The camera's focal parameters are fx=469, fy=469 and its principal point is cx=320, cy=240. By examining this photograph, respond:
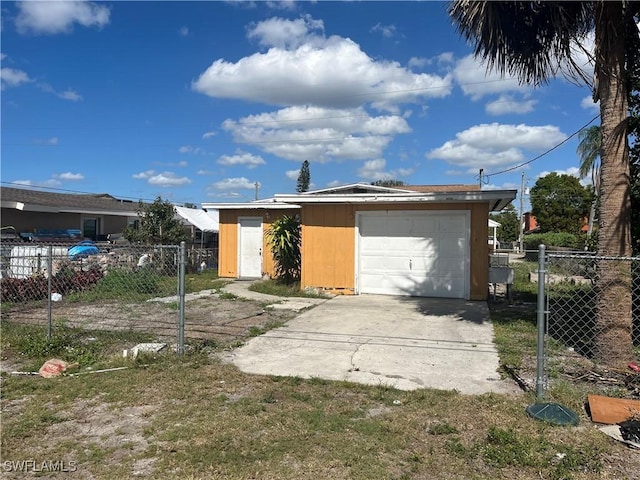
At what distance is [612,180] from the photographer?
19.7 feet

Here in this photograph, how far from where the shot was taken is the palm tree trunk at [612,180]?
5.72 m

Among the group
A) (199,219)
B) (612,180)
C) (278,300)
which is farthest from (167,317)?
(199,219)

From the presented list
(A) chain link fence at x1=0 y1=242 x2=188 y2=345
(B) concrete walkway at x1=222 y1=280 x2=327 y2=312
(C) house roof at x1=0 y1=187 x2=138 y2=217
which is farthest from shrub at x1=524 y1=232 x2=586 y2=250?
(A) chain link fence at x1=0 y1=242 x2=188 y2=345

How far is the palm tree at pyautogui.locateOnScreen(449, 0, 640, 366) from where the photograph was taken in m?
5.70

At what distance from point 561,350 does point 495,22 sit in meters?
4.61

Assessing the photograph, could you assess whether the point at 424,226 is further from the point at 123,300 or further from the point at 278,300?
the point at 123,300

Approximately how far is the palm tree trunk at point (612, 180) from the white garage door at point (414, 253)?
208 inches

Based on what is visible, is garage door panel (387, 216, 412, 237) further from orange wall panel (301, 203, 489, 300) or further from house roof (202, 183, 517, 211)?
house roof (202, 183, 517, 211)

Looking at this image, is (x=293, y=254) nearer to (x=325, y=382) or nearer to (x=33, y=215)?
(x=325, y=382)

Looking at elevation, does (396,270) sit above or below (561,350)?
above

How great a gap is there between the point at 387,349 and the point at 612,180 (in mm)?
3675

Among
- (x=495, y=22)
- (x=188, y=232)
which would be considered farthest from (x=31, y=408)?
(x=188, y=232)

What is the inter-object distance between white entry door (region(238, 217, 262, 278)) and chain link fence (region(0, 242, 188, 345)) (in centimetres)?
262

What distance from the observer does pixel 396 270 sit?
12023mm
